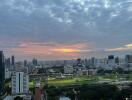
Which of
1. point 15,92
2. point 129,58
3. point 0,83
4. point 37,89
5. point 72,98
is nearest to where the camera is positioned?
point 37,89

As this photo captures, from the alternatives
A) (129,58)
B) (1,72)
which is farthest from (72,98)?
(129,58)

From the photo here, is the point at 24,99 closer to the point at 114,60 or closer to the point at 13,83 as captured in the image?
the point at 13,83

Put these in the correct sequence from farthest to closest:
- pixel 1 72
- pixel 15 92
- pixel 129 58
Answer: pixel 129 58 < pixel 1 72 < pixel 15 92

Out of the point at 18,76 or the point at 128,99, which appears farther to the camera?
the point at 18,76

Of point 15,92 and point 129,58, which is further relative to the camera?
point 129,58

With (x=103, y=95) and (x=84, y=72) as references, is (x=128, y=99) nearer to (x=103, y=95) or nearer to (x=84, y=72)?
(x=103, y=95)

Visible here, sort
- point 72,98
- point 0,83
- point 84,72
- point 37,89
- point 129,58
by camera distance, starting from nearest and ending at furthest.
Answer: point 37,89, point 72,98, point 0,83, point 84,72, point 129,58

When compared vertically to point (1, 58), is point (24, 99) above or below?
below

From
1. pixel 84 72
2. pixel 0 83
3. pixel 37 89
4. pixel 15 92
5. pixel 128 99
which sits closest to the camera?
pixel 37 89

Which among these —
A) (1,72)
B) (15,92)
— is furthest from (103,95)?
(1,72)
